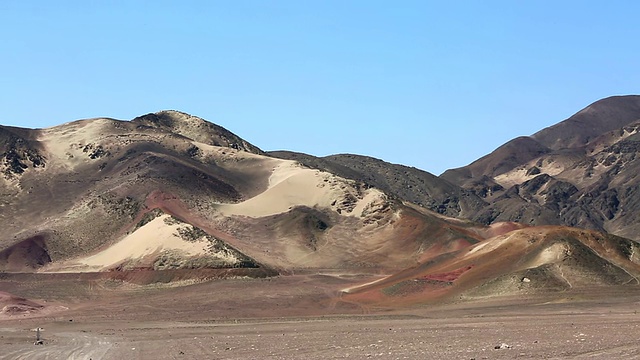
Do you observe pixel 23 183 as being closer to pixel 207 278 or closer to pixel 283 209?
pixel 283 209

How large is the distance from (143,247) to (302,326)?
66.4 metres

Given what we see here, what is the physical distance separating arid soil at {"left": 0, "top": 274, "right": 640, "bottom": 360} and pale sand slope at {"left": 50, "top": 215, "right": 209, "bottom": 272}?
11.1 meters

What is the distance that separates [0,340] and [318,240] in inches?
3627

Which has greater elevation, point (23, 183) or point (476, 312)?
point (23, 183)

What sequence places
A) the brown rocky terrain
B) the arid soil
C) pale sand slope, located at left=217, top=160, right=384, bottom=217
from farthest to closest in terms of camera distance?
pale sand slope, located at left=217, top=160, right=384, bottom=217 < the brown rocky terrain < the arid soil

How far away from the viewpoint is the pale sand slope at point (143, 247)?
440 ft

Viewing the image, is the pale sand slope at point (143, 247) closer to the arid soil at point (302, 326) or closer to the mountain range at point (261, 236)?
the mountain range at point (261, 236)

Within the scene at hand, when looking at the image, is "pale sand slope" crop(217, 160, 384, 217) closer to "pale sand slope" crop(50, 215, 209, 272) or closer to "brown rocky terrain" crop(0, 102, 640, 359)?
"brown rocky terrain" crop(0, 102, 640, 359)

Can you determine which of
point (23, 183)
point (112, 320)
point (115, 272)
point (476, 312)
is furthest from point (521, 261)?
point (23, 183)

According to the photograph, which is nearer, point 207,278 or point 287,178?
point 207,278

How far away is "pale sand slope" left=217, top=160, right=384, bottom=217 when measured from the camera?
570 ft

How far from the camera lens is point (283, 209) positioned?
173 m

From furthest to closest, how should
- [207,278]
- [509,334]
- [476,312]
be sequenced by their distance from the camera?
[207,278]
[476,312]
[509,334]

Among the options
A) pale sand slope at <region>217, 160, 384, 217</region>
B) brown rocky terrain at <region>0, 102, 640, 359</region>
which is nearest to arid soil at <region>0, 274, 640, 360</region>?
brown rocky terrain at <region>0, 102, 640, 359</region>
